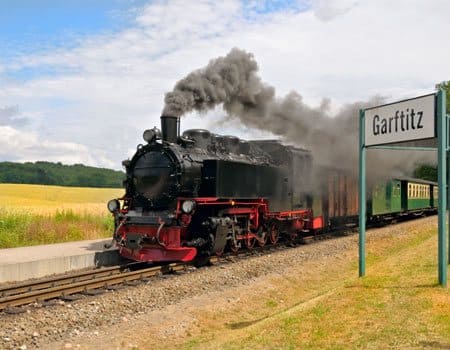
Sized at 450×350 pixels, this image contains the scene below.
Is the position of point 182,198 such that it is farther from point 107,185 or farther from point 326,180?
point 107,185

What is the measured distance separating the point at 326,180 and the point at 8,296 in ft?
39.4

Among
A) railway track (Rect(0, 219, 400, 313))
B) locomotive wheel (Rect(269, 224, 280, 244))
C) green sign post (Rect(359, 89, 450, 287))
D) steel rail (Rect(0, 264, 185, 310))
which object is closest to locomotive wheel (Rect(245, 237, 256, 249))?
locomotive wheel (Rect(269, 224, 280, 244))

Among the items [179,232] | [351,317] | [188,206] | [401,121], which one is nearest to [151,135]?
[188,206]

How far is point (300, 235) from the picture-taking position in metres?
17.6

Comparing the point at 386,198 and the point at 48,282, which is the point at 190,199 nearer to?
the point at 48,282

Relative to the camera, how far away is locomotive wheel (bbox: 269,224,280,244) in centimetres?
1427

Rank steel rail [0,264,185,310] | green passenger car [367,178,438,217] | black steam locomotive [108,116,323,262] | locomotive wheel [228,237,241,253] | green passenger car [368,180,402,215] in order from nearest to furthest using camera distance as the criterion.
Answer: steel rail [0,264,185,310]
black steam locomotive [108,116,323,262]
locomotive wheel [228,237,241,253]
green passenger car [368,180,402,215]
green passenger car [367,178,438,217]

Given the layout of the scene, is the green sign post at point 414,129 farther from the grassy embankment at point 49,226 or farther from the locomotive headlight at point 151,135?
the grassy embankment at point 49,226

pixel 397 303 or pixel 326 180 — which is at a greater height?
pixel 326 180

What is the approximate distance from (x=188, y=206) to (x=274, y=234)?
4440mm

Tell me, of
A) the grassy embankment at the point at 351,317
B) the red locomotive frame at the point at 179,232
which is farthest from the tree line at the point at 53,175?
the grassy embankment at the point at 351,317

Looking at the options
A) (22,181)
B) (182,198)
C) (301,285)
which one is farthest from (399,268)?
(22,181)

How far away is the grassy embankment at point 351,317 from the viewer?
5.00 meters

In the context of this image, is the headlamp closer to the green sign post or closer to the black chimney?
the black chimney
